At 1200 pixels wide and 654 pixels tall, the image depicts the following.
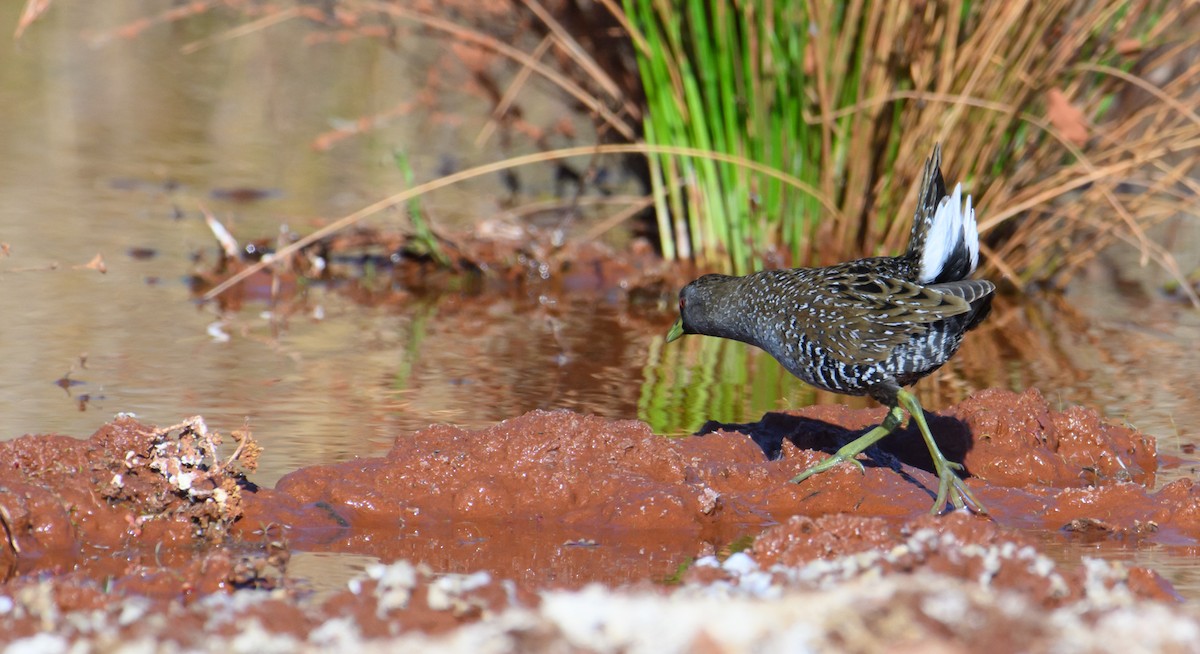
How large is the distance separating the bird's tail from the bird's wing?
0.09 meters

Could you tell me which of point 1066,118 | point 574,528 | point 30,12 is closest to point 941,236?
point 574,528

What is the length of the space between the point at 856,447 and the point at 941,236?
0.61 meters

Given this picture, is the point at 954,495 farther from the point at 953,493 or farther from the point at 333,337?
the point at 333,337

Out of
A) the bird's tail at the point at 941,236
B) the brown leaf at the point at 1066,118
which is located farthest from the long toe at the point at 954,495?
the brown leaf at the point at 1066,118

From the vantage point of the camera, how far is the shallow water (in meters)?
4.81

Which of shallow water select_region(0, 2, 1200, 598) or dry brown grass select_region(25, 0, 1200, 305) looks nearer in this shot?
shallow water select_region(0, 2, 1200, 598)

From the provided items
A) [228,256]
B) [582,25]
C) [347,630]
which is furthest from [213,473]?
[582,25]

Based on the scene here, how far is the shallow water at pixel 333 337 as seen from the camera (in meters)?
4.81

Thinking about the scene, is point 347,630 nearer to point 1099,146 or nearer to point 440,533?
point 440,533

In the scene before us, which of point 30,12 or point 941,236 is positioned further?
point 30,12

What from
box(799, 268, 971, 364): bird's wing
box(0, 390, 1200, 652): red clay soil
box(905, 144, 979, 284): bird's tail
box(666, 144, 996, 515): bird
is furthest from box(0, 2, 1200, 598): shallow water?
box(905, 144, 979, 284): bird's tail

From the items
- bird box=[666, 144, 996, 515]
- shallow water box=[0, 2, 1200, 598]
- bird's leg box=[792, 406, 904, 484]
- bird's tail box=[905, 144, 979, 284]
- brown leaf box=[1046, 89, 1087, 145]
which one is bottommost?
shallow water box=[0, 2, 1200, 598]

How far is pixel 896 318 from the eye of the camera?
403 cm

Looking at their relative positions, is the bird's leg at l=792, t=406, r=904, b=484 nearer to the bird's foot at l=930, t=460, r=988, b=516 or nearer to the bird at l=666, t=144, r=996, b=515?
the bird at l=666, t=144, r=996, b=515
